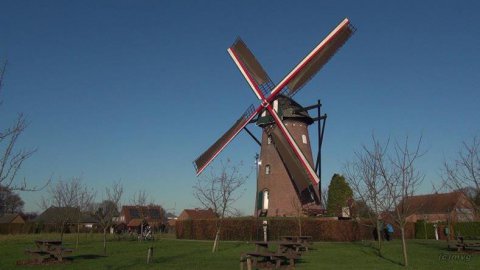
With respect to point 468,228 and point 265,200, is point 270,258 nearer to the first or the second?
point 265,200

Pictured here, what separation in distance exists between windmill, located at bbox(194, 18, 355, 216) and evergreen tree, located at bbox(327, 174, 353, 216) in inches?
72.1

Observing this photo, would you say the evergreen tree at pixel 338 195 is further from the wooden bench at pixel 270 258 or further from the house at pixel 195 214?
the house at pixel 195 214

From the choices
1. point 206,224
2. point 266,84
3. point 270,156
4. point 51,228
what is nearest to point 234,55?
point 266,84

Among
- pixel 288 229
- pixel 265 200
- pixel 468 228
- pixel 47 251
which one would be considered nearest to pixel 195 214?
pixel 265 200

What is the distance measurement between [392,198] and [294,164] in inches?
655

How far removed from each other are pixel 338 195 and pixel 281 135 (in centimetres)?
693

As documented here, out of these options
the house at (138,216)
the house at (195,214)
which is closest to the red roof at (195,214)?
the house at (195,214)

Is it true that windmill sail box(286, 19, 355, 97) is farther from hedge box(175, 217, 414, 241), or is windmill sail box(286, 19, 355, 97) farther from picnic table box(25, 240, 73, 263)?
picnic table box(25, 240, 73, 263)

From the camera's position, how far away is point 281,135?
3256 cm

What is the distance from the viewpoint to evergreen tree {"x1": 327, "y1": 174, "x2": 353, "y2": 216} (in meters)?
33.7

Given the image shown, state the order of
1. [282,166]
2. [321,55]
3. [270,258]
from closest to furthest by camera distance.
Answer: [270,258] → [321,55] → [282,166]

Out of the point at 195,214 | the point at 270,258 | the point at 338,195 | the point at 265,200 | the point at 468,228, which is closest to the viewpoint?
the point at 270,258

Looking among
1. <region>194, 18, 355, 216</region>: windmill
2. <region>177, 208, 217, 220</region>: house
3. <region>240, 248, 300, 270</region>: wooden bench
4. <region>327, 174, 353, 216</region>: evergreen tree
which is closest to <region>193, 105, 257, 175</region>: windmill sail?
<region>194, 18, 355, 216</region>: windmill

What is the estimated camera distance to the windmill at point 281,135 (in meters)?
31.3
